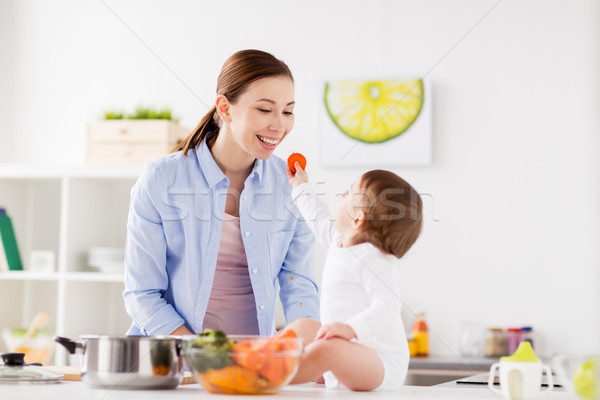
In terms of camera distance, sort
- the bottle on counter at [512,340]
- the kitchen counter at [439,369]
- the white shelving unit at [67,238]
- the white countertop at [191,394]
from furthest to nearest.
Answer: the white shelving unit at [67,238] → the bottle on counter at [512,340] → the kitchen counter at [439,369] → the white countertop at [191,394]

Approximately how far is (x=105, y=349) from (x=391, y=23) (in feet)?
8.01

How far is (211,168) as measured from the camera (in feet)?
5.69

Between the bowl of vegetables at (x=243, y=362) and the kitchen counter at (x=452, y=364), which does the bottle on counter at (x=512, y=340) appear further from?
the bowl of vegetables at (x=243, y=362)

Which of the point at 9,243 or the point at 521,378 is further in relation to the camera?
the point at 9,243

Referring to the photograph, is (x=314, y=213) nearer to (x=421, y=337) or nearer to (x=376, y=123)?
(x=421, y=337)

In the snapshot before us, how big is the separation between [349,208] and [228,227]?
55 cm

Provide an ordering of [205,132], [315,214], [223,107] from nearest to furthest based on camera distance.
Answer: [315,214]
[223,107]
[205,132]

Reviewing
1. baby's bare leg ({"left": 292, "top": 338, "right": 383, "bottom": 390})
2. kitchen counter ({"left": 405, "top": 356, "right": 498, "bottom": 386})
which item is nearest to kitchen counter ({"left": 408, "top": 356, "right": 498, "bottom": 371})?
kitchen counter ({"left": 405, "top": 356, "right": 498, "bottom": 386})

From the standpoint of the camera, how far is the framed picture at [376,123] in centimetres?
307

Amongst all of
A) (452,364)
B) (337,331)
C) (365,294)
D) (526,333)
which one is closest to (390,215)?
(365,294)

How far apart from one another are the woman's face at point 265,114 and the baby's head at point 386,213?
0.41 meters

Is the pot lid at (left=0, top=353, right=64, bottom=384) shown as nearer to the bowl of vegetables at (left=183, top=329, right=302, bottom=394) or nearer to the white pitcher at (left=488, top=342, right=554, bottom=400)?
the bowl of vegetables at (left=183, top=329, right=302, bottom=394)

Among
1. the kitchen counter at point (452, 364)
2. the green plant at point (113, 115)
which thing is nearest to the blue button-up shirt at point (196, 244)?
the kitchen counter at point (452, 364)

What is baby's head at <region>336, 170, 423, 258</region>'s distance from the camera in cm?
120
